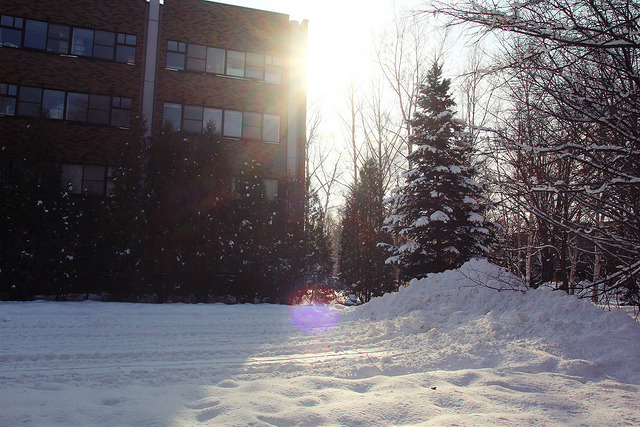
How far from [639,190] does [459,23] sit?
307cm

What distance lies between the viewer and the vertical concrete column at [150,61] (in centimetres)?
1756

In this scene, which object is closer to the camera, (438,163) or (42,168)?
(42,168)

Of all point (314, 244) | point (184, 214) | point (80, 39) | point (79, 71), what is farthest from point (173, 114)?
point (314, 244)

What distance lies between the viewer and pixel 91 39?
56.9 ft

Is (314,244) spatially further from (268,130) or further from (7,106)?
(7,106)

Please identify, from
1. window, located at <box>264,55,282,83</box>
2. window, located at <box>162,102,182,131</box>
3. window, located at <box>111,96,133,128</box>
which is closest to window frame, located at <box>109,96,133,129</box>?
window, located at <box>111,96,133,128</box>

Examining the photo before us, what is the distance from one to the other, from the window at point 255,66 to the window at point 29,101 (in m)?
8.24

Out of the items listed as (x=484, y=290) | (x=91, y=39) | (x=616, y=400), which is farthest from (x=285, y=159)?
(x=616, y=400)

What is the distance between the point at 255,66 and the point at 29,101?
9.05 meters

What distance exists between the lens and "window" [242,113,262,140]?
61.8 feet

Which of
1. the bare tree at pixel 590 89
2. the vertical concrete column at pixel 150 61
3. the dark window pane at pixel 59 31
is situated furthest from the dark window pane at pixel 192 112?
the bare tree at pixel 590 89

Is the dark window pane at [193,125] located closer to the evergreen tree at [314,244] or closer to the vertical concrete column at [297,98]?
the vertical concrete column at [297,98]

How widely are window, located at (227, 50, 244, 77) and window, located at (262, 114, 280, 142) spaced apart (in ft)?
7.39

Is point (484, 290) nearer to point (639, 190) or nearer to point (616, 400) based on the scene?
point (639, 190)
